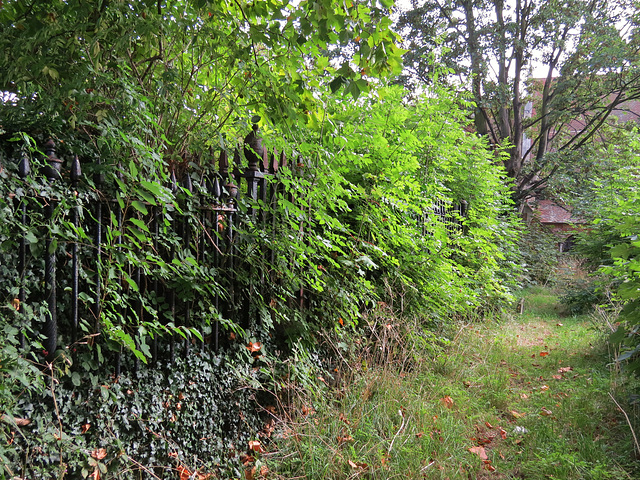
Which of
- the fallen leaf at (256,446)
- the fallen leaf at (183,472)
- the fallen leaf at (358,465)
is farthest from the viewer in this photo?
the fallen leaf at (256,446)

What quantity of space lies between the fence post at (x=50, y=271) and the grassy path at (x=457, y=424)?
1449 mm

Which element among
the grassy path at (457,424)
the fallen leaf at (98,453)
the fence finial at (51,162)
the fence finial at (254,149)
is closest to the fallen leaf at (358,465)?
the grassy path at (457,424)

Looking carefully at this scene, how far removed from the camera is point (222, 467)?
2561 millimetres

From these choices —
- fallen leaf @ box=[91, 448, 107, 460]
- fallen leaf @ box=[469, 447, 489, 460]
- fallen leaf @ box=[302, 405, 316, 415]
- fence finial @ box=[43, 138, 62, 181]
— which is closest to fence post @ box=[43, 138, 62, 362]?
fence finial @ box=[43, 138, 62, 181]

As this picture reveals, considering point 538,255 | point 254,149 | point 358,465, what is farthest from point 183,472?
point 538,255

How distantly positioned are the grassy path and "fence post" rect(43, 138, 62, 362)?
145 centimetres

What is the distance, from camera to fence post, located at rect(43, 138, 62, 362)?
77.2 inches

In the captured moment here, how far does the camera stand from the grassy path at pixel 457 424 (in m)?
2.58

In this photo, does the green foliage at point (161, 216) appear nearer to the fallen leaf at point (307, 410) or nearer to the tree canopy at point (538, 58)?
the fallen leaf at point (307, 410)

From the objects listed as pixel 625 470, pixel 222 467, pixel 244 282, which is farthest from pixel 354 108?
pixel 625 470

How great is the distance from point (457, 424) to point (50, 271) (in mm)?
2858

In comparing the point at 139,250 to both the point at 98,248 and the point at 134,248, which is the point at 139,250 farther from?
the point at 98,248

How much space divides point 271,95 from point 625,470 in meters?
3.17

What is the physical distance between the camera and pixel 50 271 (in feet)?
6.51
